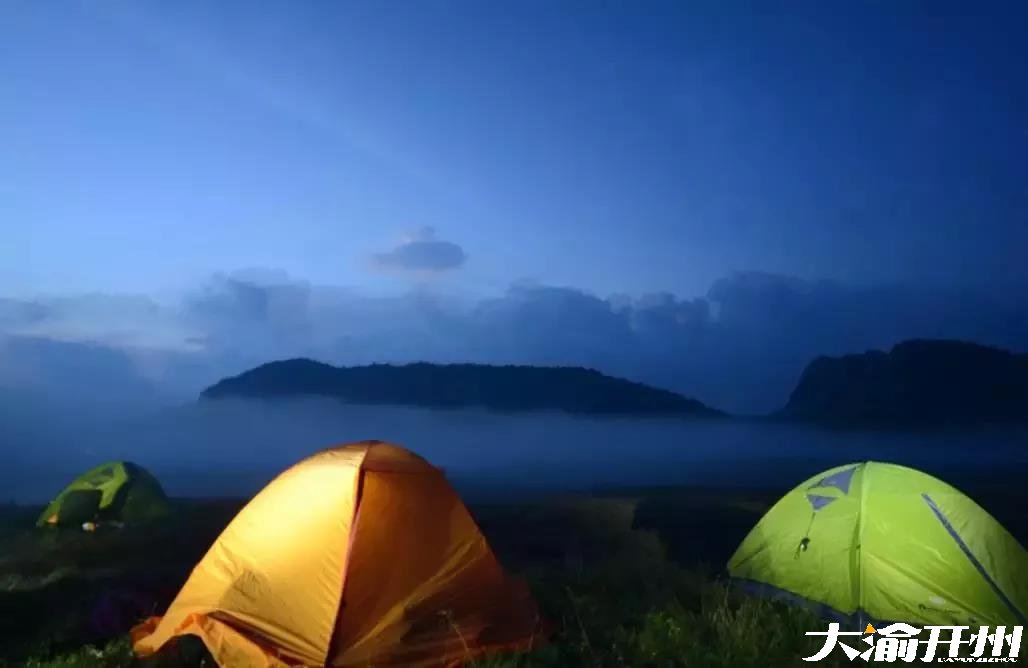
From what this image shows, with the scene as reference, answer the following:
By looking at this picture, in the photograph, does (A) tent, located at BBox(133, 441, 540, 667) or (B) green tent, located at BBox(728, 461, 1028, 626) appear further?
(B) green tent, located at BBox(728, 461, 1028, 626)

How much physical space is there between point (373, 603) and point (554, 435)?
69846 millimetres

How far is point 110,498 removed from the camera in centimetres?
1540

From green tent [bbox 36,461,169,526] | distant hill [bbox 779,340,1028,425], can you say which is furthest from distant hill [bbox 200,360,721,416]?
green tent [bbox 36,461,169,526]

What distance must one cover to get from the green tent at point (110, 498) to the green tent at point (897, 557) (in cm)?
1310

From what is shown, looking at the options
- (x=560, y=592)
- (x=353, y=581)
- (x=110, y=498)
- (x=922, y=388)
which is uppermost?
(x=922, y=388)

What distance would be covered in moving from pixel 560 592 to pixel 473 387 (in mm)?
95541

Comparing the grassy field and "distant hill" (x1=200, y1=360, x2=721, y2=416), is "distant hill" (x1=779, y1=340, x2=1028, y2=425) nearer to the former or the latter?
"distant hill" (x1=200, y1=360, x2=721, y2=416)

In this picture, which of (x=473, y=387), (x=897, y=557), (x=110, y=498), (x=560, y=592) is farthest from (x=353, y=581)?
(x=473, y=387)

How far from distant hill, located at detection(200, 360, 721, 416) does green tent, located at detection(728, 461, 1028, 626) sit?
91.1 m

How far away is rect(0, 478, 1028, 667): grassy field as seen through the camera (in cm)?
727

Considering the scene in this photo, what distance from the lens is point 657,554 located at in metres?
12.8

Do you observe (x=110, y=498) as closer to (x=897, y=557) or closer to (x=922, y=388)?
(x=897, y=557)

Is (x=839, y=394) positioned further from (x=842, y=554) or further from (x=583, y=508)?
(x=842, y=554)

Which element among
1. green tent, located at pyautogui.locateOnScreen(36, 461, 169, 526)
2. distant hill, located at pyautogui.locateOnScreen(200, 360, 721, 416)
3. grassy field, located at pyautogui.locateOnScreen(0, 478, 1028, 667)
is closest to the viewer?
grassy field, located at pyautogui.locateOnScreen(0, 478, 1028, 667)
